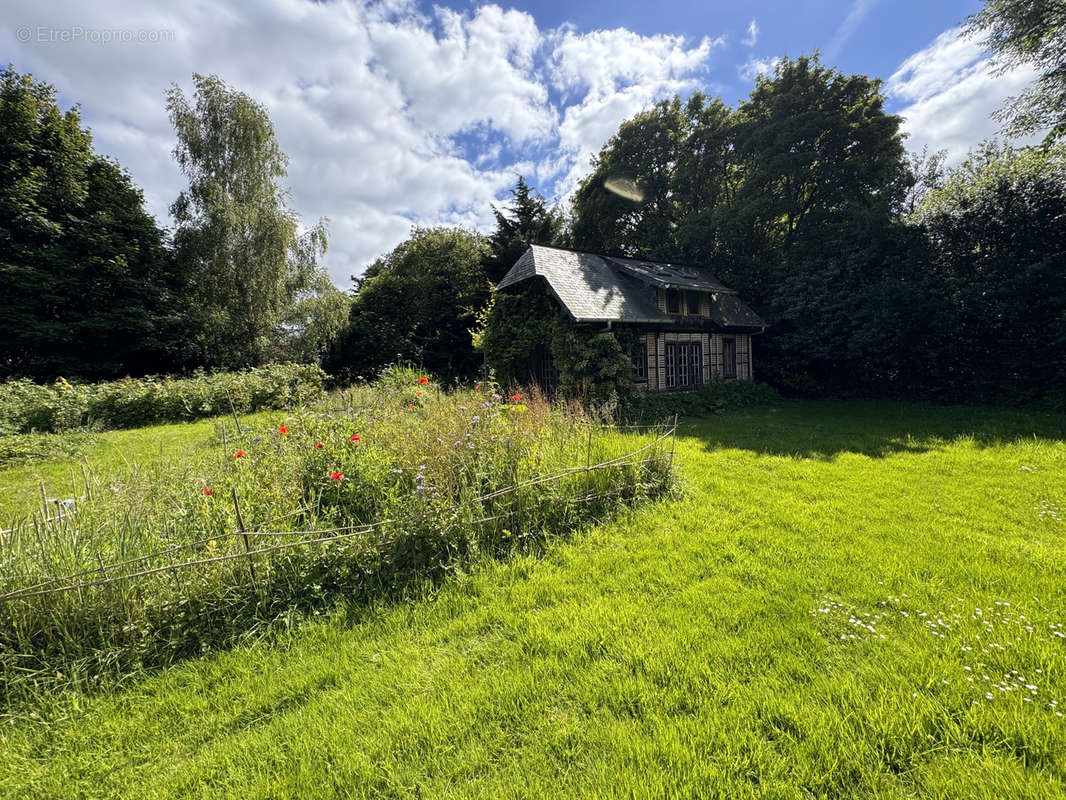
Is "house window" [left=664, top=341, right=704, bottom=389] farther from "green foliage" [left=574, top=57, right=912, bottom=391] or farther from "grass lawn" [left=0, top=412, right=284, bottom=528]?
"grass lawn" [left=0, top=412, right=284, bottom=528]

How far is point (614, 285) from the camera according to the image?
44.1 ft

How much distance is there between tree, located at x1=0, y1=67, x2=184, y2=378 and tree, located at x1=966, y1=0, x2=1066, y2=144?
3015 centimetres

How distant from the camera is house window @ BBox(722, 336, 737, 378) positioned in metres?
14.7

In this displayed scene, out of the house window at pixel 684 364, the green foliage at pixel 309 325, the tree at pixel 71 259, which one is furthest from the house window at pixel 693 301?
the tree at pixel 71 259

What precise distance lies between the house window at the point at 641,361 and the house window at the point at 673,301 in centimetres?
200

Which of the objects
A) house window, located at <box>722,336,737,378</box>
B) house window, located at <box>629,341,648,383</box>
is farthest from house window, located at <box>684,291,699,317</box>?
house window, located at <box>629,341,648,383</box>

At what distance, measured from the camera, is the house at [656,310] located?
1209cm

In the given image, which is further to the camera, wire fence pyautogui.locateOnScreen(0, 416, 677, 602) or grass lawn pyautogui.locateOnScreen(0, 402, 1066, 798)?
wire fence pyautogui.locateOnScreen(0, 416, 677, 602)

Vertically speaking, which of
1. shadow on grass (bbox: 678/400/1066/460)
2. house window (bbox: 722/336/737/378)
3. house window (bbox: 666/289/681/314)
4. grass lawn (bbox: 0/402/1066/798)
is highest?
house window (bbox: 666/289/681/314)

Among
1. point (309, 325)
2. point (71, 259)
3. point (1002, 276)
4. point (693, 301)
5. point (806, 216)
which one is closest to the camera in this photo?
point (1002, 276)

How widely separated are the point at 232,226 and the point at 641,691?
71.5 ft

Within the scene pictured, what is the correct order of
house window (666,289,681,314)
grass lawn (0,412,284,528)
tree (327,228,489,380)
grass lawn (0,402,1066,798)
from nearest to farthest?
grass lawn (0,402,1066,798) < grass lawn (0,412,284,528) < house window (666,289,681,314) < tree (327,228,489,380)

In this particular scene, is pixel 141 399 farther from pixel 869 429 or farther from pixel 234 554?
pixel 869 429

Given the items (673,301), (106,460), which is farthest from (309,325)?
(673,301)
